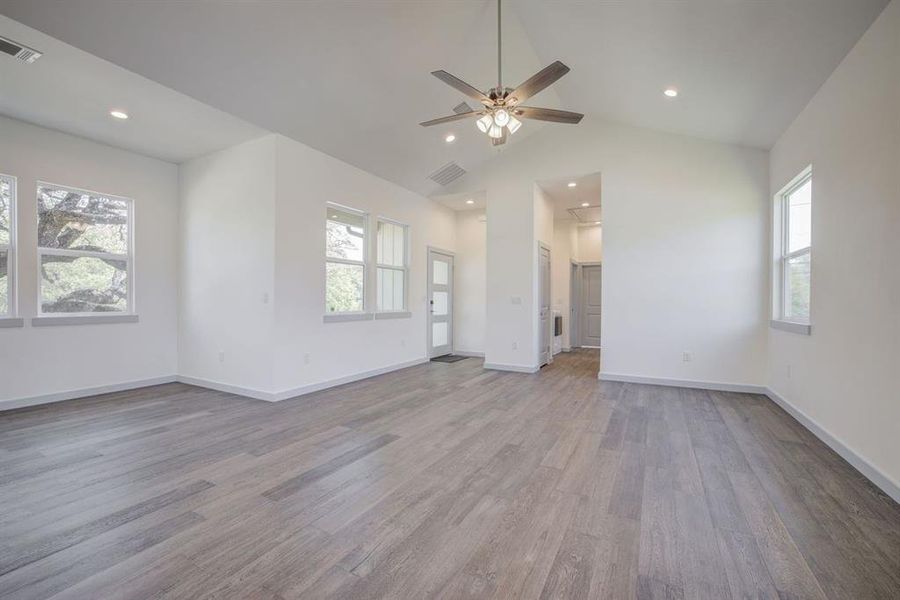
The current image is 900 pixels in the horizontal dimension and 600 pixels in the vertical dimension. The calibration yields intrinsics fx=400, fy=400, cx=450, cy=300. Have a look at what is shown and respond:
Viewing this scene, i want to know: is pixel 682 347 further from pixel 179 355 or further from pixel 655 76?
pixel 179 355

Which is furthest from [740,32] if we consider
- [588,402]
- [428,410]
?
[428,410]

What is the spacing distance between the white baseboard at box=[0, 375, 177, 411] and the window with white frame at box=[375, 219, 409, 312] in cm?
306

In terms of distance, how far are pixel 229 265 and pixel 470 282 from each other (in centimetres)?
437

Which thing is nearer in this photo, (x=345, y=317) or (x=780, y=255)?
(x=780, y=255)

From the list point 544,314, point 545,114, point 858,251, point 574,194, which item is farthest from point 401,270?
point 858,251

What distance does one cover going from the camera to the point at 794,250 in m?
4.28

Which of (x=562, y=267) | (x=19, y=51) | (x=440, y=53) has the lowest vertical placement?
(x=562, y=267)

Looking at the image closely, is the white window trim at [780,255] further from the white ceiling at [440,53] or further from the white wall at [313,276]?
the white wall at [313,276]

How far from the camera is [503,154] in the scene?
6.44m

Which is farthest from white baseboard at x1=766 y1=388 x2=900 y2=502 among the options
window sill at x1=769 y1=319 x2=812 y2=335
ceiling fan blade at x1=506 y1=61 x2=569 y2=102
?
ceiling fan blade at x1=506 y1=61 x2=569 y2=102

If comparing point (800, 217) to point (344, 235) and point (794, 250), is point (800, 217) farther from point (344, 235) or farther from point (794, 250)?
point (344, 235)

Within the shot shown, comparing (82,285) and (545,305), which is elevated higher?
(82,285)

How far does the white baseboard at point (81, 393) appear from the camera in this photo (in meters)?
4.07

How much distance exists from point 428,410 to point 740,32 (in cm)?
409
